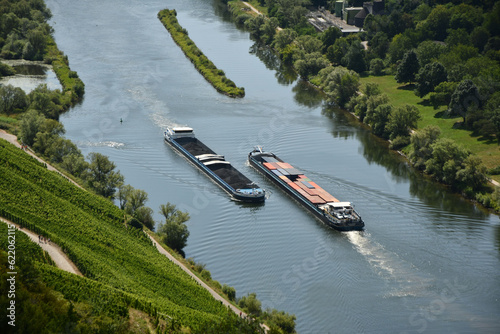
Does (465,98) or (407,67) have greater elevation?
(465,98)

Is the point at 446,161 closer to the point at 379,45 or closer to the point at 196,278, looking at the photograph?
the point at 196,278

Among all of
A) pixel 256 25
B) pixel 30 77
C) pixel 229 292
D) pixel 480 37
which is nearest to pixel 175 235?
pixel 229 292

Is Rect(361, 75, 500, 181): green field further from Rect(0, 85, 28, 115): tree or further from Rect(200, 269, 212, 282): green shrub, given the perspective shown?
Rect(0, 85, 28, 115): tree

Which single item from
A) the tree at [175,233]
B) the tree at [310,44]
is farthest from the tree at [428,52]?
the tree at [175,233]

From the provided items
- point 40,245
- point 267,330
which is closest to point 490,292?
point 267,330

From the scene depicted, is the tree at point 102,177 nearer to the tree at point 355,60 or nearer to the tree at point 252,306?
the tree at point 252,306

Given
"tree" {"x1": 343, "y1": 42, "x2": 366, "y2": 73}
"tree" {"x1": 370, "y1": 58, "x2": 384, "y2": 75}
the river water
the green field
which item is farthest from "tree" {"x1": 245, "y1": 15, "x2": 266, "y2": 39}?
the green field
